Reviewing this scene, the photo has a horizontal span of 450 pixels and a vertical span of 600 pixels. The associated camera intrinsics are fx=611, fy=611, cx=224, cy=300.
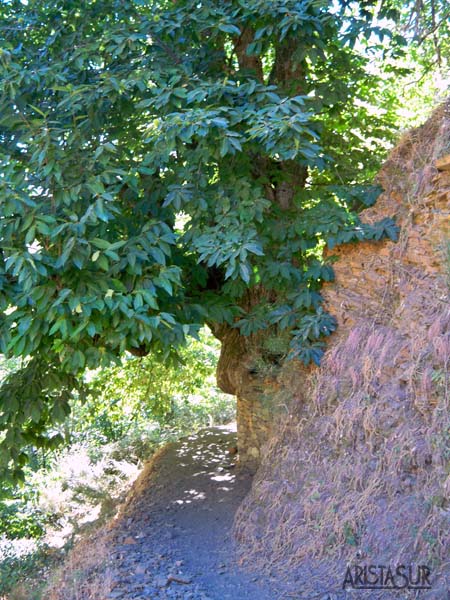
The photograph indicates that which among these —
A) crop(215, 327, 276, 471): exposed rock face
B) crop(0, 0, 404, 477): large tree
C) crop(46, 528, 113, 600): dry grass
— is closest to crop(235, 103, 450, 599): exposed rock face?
Result: crop(0, 0, 404, 477): large tree

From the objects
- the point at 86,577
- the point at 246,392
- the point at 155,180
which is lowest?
the point at 86,577

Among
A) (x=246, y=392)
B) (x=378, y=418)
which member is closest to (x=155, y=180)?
(x=246, y=392)

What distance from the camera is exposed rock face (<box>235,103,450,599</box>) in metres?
4.44

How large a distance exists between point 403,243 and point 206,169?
1923 mm

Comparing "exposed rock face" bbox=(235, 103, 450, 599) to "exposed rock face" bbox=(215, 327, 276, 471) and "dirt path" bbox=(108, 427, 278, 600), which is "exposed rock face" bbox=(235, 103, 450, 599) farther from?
"exposed rock face" bbox=(215, 327, 276, 471)

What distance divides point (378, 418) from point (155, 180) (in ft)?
9.75

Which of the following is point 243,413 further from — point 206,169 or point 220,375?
point 206,169

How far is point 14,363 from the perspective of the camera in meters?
13.2

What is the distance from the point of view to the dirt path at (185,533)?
4.89m

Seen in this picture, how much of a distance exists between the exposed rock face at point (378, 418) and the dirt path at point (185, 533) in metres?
0.32

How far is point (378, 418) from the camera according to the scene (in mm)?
4930

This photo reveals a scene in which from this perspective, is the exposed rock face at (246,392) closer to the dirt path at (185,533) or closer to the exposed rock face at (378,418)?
the dirt path at (185,533)

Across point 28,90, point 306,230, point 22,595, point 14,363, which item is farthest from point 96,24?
point 14,363

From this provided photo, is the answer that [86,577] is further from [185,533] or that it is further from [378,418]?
[378,418]
